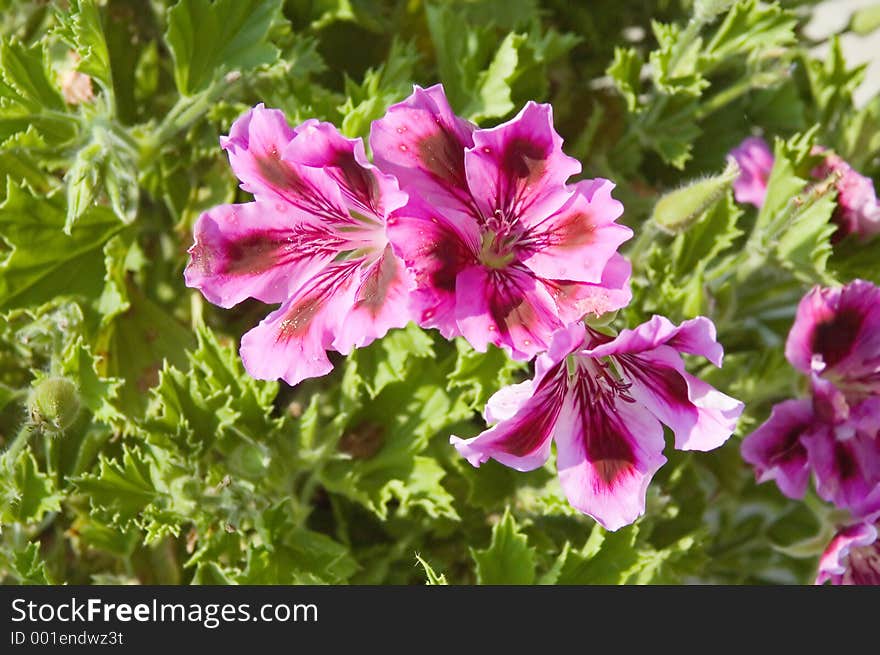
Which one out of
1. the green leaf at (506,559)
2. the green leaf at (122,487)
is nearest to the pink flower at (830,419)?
the green leaf at (506,559)

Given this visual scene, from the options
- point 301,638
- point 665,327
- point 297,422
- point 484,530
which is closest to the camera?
point 665,327

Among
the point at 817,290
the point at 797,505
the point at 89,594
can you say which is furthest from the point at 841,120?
the point at 89,594

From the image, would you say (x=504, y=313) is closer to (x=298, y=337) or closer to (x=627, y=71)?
(x=298, y=337)

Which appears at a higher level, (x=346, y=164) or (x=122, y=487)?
(x=346, y=164)

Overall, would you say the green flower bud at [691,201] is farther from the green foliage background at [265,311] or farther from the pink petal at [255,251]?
the pink petal at [255,251]

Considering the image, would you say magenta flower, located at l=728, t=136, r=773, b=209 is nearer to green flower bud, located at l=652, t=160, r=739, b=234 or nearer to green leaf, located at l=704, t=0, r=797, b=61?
green leaf, located at l=704, t=0, r=797, b=61

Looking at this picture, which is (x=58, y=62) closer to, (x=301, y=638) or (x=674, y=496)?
(x=301, y=638)

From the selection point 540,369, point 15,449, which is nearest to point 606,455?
point 540,369
